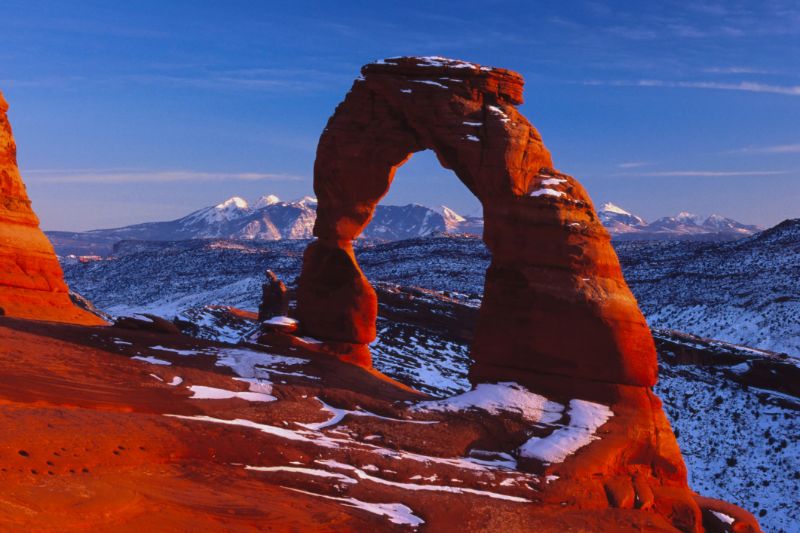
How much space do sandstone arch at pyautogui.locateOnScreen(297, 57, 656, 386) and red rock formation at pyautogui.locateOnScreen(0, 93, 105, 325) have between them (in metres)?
11.2

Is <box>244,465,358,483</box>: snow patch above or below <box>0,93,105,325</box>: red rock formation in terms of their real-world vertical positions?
below

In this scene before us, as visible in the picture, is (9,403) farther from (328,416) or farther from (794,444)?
(794,444)

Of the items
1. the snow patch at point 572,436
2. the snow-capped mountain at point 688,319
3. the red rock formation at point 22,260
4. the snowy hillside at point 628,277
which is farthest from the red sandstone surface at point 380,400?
the snowy hillside at point 628,277

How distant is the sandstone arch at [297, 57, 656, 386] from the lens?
21.1 metres

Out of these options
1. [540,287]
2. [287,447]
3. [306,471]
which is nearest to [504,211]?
[540,287]

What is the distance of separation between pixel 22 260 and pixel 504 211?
19323 millimetres

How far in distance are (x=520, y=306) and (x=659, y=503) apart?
6.25m

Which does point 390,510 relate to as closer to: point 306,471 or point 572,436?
point 306,471

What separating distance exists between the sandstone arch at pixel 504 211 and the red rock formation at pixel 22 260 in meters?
11.2

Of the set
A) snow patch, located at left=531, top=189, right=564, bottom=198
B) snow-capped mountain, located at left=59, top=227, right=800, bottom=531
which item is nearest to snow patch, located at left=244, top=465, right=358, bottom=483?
snow patch, located at left=531, top=189, right=564, bottom=198

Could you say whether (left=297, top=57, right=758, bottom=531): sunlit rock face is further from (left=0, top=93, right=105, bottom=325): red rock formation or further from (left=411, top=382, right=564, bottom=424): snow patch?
(left=0, top=93, right=105, bottom=325): red rock formation

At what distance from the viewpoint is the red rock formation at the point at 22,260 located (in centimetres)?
2921

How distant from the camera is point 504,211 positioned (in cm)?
2242

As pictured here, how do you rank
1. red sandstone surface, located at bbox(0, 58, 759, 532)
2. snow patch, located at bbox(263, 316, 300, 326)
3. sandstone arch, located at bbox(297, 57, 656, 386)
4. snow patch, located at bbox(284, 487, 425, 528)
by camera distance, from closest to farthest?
red sandstone surface, located at bbox(0, 58, 759, 532)
snow patch, located at bbox(284, 487, 425, 528)
sandstone arch, located at bbox(297, 57, 656, 386)
snow patch, located at bbox(263, 316, 300, 326)
